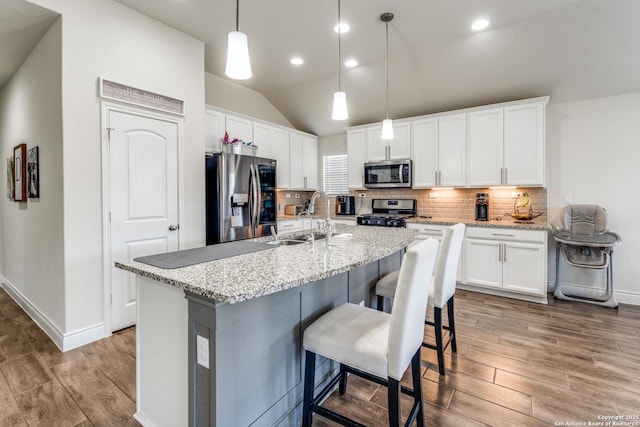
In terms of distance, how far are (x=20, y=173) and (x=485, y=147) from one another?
5.51 metres

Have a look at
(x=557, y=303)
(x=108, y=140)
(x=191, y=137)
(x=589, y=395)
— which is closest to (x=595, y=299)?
(x=557, y=303)

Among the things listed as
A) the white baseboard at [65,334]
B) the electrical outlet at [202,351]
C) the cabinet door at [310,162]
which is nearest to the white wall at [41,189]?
the white baseboard at [65,334]

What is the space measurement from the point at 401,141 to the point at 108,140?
146 inches

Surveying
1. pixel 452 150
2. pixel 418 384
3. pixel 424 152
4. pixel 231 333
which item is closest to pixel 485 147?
pixel 452 150

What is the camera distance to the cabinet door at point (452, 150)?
4211mm

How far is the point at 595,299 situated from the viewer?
3607mm

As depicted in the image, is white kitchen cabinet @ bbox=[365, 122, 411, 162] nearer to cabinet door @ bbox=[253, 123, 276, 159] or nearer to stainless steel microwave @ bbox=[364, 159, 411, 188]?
stainless steel microwave @ bbox=[364, 159, 411, 188]

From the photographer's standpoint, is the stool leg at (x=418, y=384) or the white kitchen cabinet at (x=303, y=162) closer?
the stool leg at (x=418, y=384)

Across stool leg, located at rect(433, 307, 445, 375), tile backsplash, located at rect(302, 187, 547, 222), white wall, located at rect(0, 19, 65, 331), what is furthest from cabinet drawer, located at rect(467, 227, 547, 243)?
white wall, located at rect(0, 19, 65, 331)

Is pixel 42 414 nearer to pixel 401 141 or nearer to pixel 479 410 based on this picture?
pixel 479 410

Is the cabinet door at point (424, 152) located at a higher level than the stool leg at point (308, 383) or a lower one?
higher

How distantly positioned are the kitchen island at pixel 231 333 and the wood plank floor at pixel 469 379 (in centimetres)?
39

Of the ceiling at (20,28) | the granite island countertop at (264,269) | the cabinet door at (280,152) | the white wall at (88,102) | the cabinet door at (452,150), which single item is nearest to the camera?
the granite island countertop at (264,269)

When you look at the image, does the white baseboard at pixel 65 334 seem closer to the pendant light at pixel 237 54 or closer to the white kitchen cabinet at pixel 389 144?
the pendant light at pixel 237 54
